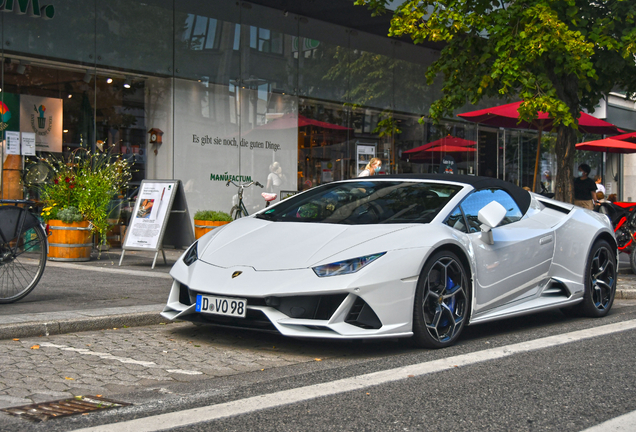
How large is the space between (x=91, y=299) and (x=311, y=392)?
364cm

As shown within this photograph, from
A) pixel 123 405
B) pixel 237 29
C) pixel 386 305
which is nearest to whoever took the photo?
pixel 123 405

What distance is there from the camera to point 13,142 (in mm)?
12023

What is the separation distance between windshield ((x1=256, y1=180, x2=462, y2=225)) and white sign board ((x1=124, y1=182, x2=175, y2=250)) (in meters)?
4.13

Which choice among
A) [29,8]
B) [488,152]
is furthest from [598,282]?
[488,152]

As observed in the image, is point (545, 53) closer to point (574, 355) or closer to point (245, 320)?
point (574, 355)

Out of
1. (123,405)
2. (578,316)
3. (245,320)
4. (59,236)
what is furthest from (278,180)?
(123,405)

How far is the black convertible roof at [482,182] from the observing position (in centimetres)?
623

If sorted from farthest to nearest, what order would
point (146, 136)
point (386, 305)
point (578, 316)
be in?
1. point (146, 136)
2. point (578, 316)
3. point (386, 305)

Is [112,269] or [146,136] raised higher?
[146,136]

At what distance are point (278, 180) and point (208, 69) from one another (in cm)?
292

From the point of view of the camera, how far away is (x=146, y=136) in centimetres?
1399

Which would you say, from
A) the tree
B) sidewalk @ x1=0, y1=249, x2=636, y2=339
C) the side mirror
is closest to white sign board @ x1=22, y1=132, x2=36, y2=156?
sidewalk @ x1=0, y1=249, x2=636, y2=339

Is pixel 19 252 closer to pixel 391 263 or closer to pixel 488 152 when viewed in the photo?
pixel 391 263

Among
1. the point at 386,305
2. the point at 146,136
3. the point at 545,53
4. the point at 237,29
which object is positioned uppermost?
the point at 237,29
